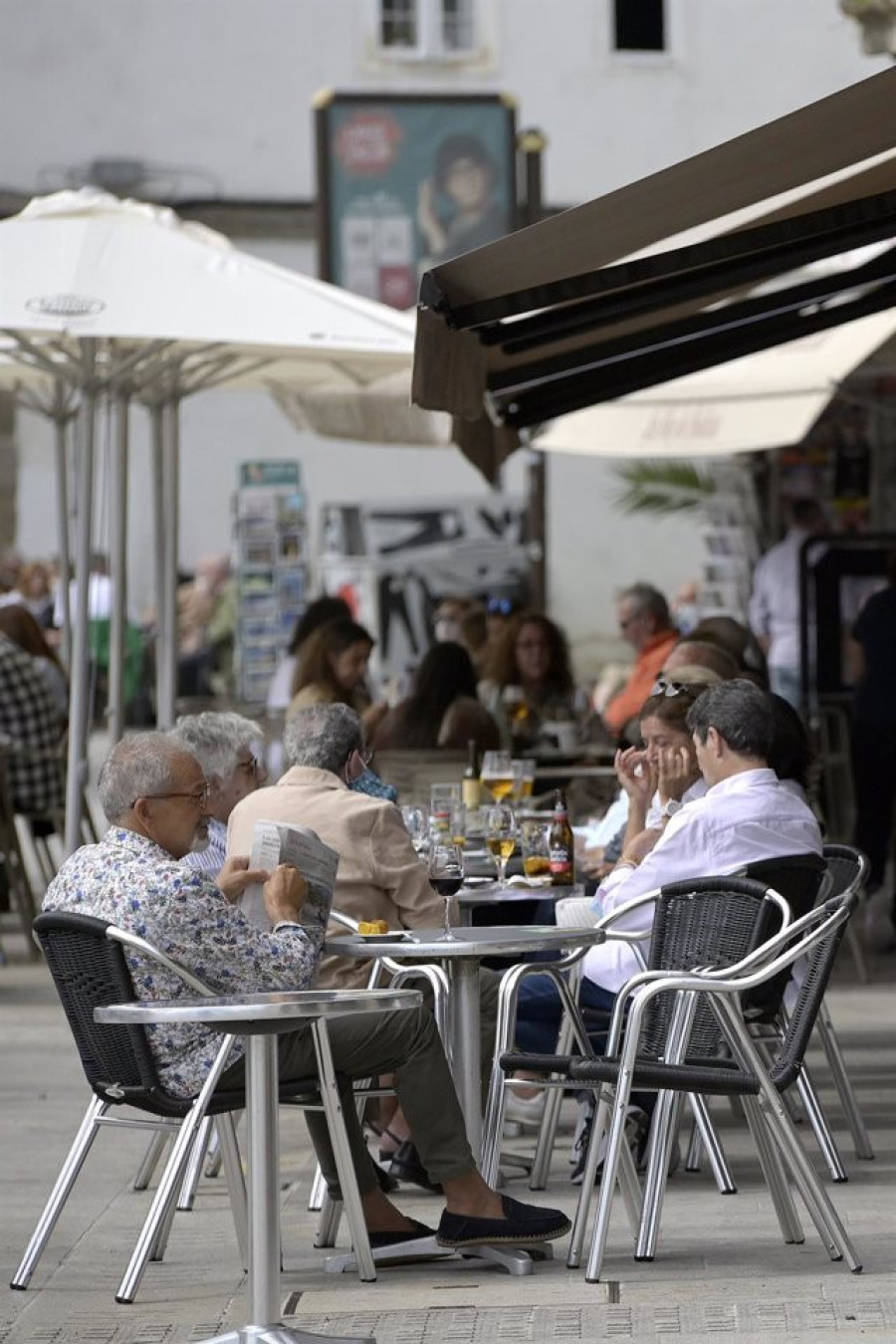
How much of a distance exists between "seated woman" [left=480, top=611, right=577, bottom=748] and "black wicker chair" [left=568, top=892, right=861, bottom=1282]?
6.84m

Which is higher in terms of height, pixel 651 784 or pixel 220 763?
pixel 220 763

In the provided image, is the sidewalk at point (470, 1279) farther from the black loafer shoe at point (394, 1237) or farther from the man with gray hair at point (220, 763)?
the man with gray hair at point (220, 763)

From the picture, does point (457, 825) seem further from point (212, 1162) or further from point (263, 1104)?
point (263, 1104)

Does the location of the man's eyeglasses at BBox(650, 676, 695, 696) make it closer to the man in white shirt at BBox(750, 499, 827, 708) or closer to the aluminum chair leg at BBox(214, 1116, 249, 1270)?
the aluminum chair leg at BBox(214, 1116, 249, 1270)

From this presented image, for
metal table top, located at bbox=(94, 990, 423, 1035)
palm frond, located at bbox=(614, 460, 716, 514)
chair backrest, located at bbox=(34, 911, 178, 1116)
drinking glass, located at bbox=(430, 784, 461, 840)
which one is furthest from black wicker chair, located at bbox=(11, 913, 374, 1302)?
palm frond, located at bbox=(614, 460, 716, 514)

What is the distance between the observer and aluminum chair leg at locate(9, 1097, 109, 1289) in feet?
18.4

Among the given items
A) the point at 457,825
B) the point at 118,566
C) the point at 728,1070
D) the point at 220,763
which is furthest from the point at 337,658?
the point at 728,1070

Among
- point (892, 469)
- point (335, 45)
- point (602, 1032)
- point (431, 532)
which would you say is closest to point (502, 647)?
point (892, 469)

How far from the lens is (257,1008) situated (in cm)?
466

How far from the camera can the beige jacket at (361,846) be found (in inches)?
256

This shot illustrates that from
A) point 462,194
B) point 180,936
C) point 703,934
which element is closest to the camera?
point 180,936

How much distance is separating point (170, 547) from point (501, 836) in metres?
5.71

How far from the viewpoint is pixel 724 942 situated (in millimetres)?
6012

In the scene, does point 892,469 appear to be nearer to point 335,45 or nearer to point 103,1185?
point 103,1185
